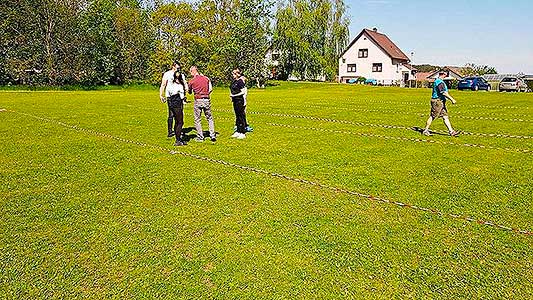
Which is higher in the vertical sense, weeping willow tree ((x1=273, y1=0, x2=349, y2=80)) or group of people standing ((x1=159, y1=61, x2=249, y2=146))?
weeping willow tree ((x1=273, y1=0, x2=349, y2=80))

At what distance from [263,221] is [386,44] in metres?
76.9

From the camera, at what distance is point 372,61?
249ft

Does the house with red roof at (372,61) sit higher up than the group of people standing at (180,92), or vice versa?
the house with red roof at (372,61)

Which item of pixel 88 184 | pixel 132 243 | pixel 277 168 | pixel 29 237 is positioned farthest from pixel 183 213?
pixel 277 168

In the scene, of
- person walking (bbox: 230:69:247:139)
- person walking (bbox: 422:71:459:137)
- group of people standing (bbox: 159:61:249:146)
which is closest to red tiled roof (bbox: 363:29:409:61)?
person walking (bbox: 422:71:459:137)

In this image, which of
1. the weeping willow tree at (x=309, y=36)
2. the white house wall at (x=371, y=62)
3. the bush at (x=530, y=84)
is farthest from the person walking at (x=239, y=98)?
the white house wall at (x=371, y=62)

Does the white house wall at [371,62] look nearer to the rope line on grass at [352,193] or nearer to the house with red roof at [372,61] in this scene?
the house with red roof at [372,61]

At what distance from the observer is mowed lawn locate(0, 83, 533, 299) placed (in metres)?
4.29

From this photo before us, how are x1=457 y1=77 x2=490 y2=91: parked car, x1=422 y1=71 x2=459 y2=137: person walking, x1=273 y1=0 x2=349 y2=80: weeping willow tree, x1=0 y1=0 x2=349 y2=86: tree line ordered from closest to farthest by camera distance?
x1=422 y1=71 x2=459 y2=137: person walking → x1=0 y1=0 x2=349 y2=86: tree line → x1=457 y1=77 x2=490 y2=91: parked car → x1=273 y1=0 x2=349 y2=80: weeping willow tree

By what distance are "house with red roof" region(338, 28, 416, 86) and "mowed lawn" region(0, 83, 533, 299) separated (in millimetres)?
66731

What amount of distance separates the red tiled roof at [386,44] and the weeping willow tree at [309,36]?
726 centimetres

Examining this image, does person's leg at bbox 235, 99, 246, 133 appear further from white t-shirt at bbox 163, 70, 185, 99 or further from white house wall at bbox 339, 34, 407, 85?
white house wall at bbox 339, 34, 407, 85

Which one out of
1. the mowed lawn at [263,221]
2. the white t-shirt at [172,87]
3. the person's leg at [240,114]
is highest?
the white t-shirt at [172,87]

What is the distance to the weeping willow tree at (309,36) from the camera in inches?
2618
